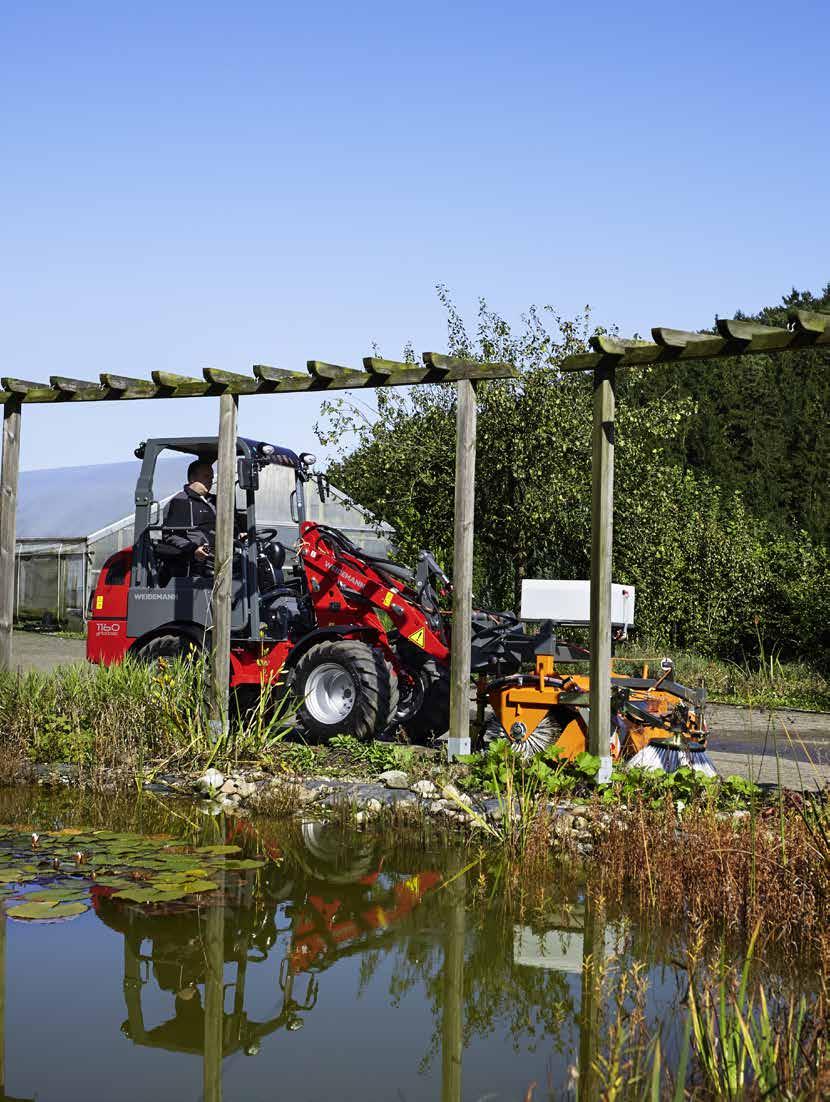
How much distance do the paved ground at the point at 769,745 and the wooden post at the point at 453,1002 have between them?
6.58ft

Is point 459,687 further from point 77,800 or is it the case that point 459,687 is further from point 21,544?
point 21,544

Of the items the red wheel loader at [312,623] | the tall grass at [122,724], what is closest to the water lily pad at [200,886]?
the tall grass at [122,724]

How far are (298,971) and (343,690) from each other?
518 centimetres

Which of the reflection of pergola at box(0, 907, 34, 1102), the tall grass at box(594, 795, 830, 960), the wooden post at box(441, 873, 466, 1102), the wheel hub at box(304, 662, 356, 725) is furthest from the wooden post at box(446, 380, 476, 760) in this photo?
the reflection of pergola at box(0, 907, 34, 1102)

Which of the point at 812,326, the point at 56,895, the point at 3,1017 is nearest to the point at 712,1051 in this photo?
the point at 3,1017

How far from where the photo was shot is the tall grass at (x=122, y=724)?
848 centimetres

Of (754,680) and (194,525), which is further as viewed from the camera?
(754,680)

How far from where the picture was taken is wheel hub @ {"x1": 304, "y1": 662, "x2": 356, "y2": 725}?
975 centimetres

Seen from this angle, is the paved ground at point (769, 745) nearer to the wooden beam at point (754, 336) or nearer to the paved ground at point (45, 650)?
the paved ground at point (45, 650)

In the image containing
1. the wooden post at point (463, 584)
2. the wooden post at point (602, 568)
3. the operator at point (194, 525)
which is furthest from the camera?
the operator at point (194, 525)

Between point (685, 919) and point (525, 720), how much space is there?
10.3 ft

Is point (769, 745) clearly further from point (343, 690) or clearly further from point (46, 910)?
point (46, 910)

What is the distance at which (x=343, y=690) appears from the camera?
9836mm

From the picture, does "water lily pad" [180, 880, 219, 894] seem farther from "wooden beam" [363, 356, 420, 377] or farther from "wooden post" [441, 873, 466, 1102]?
"wooden beam" [363, 356, 420, 377]
